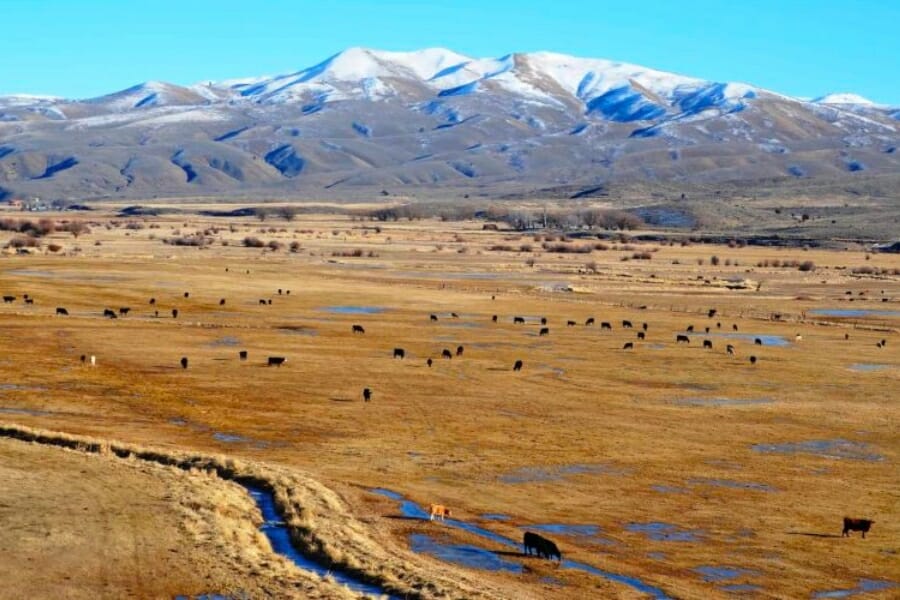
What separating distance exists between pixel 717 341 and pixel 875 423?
21906 mm

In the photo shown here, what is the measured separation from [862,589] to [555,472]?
10.9 m

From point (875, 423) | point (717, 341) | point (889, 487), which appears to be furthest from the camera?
point (717, 341)

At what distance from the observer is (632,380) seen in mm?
51438

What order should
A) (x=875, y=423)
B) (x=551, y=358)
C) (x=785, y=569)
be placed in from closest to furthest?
1. (x=785, y=569)
2. (x=875, y=423)
3. (x=551, y=358)

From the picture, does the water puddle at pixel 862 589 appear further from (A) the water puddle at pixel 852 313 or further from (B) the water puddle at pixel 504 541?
(A) the water puddle at pixel 852 313

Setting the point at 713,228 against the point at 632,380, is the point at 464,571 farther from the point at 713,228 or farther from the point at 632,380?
the point at 713,228

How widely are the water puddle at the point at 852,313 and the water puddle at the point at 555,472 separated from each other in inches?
1900

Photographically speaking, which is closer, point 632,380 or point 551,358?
point 632,380

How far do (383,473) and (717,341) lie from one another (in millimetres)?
34226

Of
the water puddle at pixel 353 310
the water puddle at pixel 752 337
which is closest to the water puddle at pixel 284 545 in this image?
the water puddle at pixel 752 337

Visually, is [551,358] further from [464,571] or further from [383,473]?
[464,571]

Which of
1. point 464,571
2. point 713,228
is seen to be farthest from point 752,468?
point 713,228

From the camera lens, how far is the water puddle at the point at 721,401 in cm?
4653

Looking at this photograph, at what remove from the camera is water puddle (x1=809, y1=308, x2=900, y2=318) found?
264ft
